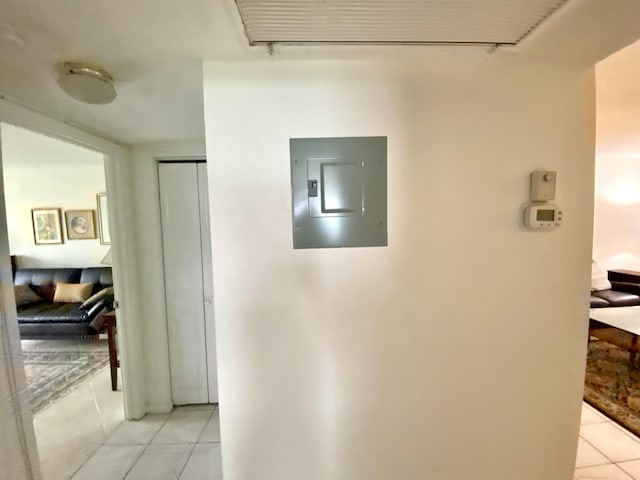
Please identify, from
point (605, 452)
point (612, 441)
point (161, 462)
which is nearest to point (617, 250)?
point (612, 441)

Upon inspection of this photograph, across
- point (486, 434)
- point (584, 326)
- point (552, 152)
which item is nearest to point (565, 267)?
point (584, 326)

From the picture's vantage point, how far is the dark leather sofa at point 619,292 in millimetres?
3412

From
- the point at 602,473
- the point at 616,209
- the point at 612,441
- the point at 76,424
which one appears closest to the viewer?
the point at 602,473

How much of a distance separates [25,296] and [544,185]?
552 centimetres

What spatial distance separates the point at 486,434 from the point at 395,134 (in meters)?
1.38

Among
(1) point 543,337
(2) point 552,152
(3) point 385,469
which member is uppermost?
(2) point 552,152

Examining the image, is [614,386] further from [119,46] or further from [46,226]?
[46,226]

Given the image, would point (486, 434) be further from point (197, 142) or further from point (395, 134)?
point (197, 142)

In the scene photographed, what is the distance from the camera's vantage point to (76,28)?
0.90 metres

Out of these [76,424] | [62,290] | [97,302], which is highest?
[62,290]

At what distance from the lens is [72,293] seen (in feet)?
12.1

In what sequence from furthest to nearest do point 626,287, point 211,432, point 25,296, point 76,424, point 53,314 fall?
point 626,287
point 25,296
point 53,314
point 76,424
point 211,432

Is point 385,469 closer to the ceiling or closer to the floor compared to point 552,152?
closer to the floor

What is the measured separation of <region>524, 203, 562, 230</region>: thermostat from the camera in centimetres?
116
